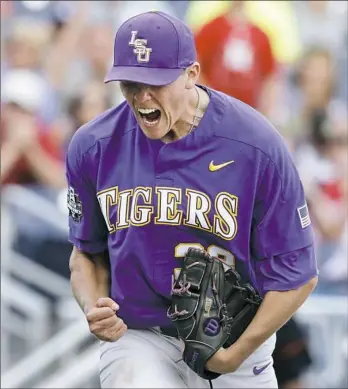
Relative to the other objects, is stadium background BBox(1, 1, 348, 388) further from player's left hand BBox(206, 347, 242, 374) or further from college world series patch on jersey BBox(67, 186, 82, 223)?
college world series patch on jersey BBox(67, 186, 82, 223)

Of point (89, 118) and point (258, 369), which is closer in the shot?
point (258, 369)

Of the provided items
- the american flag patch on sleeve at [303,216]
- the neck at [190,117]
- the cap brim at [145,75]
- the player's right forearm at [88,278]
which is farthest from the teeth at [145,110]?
the player's right forearm at [88,278]

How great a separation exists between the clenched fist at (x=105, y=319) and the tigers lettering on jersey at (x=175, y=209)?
355 millimetres

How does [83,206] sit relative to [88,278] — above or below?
above

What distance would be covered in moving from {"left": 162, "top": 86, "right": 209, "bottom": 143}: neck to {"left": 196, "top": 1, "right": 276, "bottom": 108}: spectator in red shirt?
400 centimetres

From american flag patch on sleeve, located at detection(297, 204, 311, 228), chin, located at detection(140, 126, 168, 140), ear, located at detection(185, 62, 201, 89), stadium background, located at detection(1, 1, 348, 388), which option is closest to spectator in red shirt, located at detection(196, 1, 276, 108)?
stadium background, located at detection(1, 1, 348, 388)

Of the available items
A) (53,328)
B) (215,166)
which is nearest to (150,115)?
(215,166)

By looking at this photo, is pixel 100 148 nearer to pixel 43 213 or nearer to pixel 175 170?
pixel 175 170

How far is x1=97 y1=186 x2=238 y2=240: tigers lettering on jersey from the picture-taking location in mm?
4230

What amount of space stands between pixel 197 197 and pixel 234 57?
14.1ft

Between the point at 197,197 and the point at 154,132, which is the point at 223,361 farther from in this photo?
the point at 154,132

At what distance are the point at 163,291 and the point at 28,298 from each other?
319 cm

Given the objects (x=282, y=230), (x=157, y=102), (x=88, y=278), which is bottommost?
(x=88, y=278)

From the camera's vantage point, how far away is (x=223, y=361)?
14.2ft
